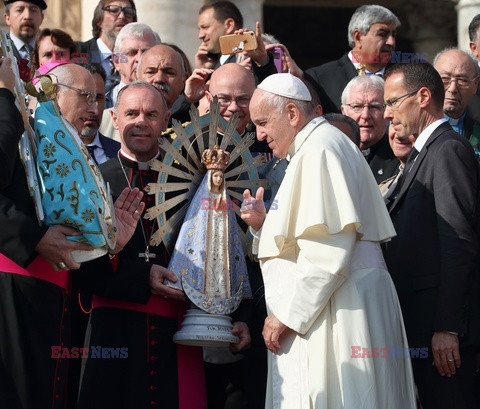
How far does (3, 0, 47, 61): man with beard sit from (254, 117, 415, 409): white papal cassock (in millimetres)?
4052

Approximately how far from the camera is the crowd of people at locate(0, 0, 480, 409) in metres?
6.34

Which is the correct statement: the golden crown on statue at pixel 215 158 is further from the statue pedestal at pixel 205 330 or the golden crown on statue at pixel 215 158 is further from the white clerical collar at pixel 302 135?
the statue pedestal at pixel 205 330

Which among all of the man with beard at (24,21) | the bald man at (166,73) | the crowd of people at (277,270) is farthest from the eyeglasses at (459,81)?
the man with beard at (24,21)

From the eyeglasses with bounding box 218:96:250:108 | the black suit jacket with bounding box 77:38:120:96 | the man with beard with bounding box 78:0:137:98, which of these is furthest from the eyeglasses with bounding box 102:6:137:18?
the eyeglasses with bounding box 218:96:250:108

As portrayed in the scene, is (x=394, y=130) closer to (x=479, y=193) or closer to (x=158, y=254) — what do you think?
(x=479, y=193)

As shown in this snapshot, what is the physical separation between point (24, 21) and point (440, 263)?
459 cm

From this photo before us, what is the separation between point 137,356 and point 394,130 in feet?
7.04

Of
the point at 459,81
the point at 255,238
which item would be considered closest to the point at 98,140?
the point at 255,238

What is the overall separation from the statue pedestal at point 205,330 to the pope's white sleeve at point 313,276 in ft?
1.72

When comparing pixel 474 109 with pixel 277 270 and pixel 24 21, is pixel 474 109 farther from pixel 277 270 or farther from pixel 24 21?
pixel 24 21

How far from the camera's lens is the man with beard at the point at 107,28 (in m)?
10.3

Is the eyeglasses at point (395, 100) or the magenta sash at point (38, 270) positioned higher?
the eyeglasses at point (395, 100)

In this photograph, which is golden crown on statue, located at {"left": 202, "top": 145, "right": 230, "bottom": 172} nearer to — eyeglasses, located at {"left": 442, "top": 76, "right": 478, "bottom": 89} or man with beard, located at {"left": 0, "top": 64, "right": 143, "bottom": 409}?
man with beard, located at {"left": 0, "top": 64, "right": 143, "bottom": 409}

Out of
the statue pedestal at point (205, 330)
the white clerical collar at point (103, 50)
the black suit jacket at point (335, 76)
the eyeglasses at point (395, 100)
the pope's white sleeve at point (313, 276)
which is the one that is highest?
the white clerical collar at point (103, 50)
